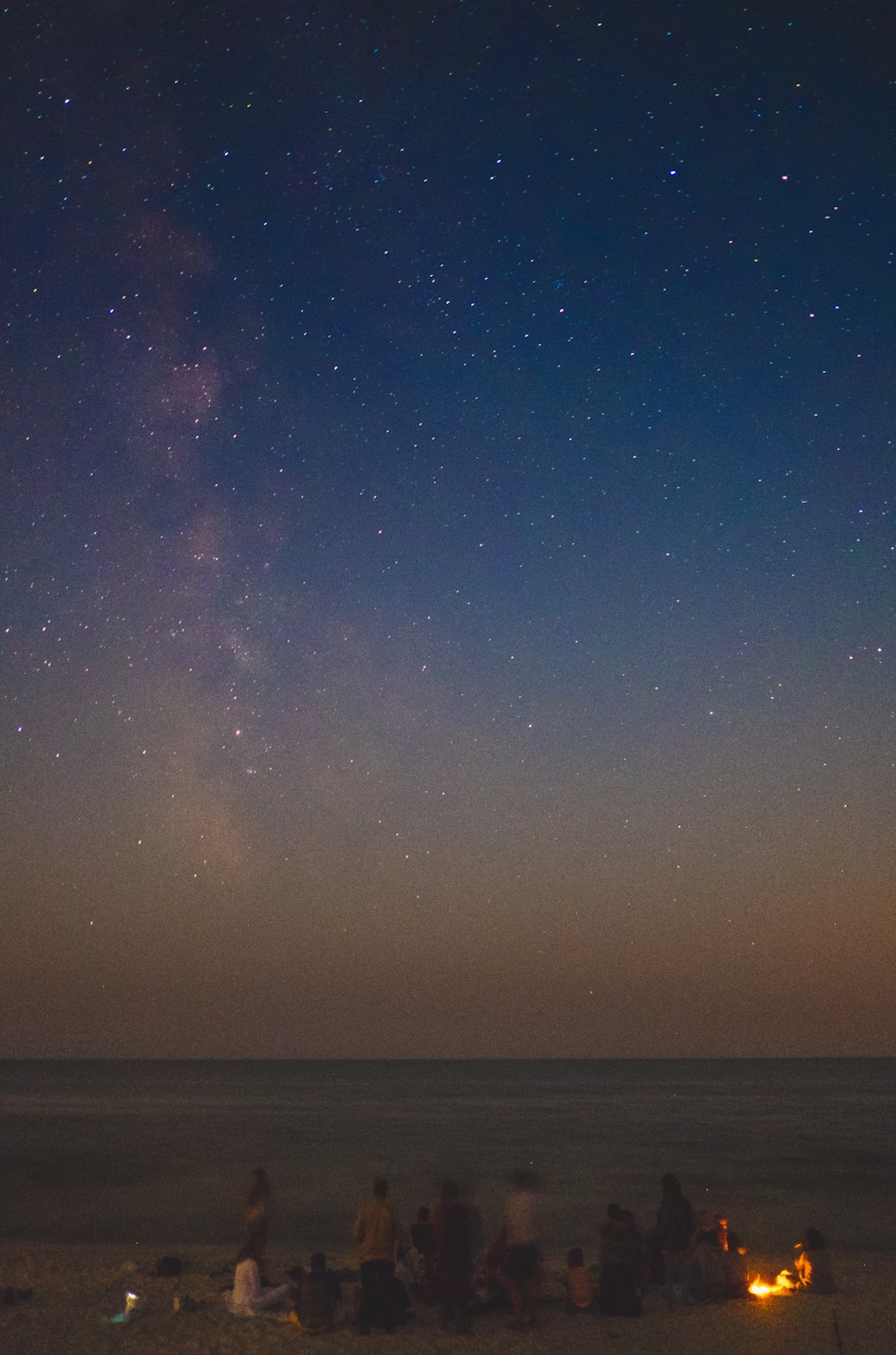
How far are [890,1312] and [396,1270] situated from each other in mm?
5640

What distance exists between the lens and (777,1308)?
11.9m

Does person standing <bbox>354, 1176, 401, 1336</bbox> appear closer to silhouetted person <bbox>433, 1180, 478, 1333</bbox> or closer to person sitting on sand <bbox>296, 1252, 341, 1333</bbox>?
person sitting on sand <bbox>296, 1252, 341, 1333</bbox>

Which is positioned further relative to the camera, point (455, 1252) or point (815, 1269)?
point (815, 1269)

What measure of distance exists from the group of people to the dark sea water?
9647mm

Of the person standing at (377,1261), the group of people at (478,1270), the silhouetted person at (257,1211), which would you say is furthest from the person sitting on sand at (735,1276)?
the silhouetted person at (257,1211)

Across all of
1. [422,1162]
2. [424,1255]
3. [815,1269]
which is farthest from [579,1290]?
[422,1162]

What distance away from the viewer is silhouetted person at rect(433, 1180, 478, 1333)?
35.9 ft

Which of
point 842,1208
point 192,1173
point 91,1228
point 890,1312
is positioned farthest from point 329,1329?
point 192,1173

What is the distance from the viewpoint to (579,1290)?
1155 centimetres

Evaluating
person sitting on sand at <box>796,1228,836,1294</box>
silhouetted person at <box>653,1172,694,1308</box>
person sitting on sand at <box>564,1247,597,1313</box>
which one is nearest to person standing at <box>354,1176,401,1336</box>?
person sitting on sand at <box>564,1247,597,1313</box>

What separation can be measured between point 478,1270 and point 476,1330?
4.60 ft

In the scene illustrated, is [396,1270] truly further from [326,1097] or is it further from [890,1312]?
[326,1097]

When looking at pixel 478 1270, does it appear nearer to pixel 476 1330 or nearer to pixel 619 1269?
pixel 476 1330

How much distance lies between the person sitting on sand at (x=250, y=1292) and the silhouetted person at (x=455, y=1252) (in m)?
2.03
